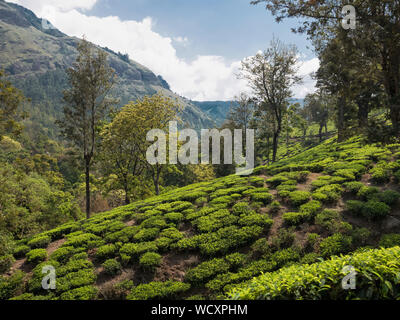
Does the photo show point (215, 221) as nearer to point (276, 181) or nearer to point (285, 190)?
point (285, 190)

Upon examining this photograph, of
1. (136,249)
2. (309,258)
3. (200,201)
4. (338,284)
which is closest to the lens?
(338,284)

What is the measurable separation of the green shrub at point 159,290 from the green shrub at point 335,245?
19.3 ft

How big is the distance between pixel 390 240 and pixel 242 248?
19.7 ft

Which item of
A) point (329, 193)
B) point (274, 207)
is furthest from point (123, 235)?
point (329, 193)

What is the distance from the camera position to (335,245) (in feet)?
29.9

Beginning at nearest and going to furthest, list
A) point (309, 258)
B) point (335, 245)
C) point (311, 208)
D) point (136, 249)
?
point (309, 258), point (335, 245), point (136, 249), point (311, 208)

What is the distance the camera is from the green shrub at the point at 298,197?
43.0 ft

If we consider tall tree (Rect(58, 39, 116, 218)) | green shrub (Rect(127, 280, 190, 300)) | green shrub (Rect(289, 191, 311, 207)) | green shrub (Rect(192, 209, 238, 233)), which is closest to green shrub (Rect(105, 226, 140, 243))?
green shrub (Rect(192, 209, 238, 233))

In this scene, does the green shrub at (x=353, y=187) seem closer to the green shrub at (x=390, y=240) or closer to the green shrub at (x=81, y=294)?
the green shrub at (x=390, y=240)

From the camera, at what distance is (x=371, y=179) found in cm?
1458

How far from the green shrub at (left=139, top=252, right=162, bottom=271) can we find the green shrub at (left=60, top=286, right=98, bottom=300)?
209cm

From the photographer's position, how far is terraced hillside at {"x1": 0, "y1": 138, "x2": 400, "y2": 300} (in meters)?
5.29
